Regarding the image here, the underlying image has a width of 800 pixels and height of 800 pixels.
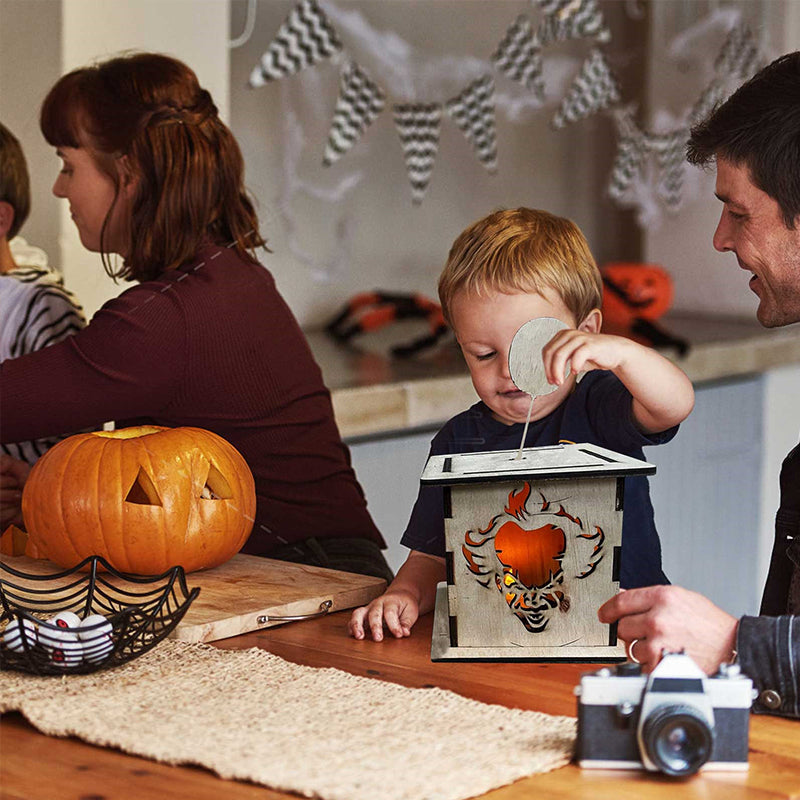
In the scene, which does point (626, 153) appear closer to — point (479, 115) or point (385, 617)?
point (479, 115)

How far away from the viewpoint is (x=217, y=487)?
143 centimetres

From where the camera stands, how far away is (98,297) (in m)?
2.30

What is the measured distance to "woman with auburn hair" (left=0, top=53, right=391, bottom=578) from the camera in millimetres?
1622

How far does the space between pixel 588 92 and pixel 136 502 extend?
2693 millimetres

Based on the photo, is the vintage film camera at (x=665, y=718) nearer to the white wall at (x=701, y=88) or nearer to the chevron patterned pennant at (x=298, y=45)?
the chevron patterned pennant at (x=298, y=45)

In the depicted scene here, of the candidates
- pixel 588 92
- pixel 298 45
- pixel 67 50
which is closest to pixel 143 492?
pixel 67 50

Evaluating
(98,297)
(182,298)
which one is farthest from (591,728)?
(98,297)

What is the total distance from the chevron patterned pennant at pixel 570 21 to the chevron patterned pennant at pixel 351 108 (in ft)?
2.15

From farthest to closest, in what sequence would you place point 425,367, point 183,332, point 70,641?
point 425,367
point 183,332
point 70,641

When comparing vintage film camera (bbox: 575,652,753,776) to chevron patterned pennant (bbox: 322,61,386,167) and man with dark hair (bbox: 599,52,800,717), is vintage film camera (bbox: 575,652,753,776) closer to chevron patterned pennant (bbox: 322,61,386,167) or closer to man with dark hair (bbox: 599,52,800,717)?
man with dark hair (bbox: 599,52,800,717)

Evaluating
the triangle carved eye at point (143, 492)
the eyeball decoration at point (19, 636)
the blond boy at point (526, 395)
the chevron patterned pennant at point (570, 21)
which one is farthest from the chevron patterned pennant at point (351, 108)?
the eyeball decoration at point (19, 636)

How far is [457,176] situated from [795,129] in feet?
7.75

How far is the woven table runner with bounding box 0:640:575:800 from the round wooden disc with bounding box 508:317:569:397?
34 cm

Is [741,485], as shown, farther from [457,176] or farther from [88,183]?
[88,183]
